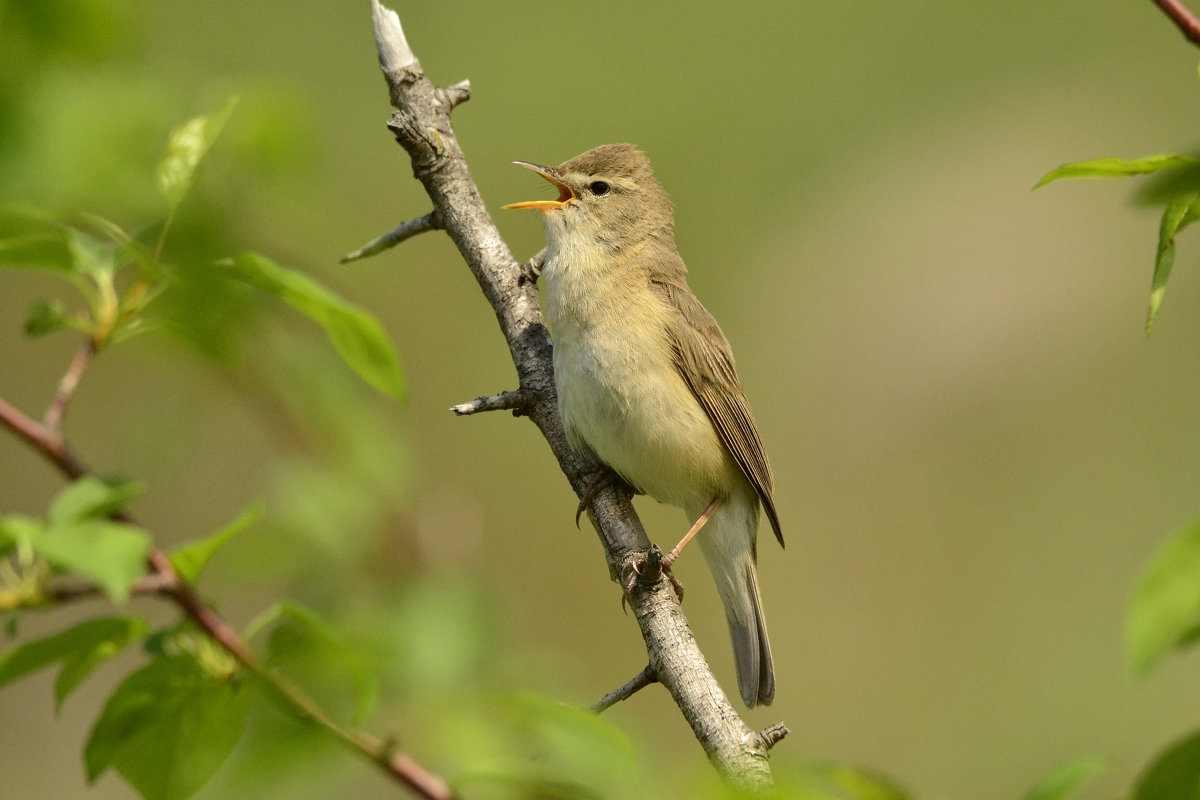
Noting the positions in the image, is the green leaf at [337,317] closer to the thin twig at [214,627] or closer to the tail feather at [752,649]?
the thin twig at [214,627]

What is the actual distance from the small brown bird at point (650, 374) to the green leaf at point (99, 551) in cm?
216

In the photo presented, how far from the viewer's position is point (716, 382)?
12.5ft

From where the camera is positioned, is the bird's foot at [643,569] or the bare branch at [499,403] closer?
the bird's foot at [643,569]

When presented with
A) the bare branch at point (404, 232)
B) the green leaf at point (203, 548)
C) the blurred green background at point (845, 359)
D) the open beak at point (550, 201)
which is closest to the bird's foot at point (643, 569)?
the blurred green background at point (845, 359)

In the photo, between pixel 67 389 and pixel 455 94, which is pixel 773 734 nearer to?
pixel 67 389

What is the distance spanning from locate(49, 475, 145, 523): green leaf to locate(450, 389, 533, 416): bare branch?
4.92 feet

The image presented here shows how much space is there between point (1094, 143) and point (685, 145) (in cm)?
381

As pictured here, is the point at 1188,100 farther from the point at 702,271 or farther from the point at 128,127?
the point at 128,127

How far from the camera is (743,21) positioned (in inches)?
431

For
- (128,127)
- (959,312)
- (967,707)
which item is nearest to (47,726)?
(128,127)

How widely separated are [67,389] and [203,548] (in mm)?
364

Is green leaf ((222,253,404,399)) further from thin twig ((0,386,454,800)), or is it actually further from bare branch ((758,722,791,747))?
bare branch ((758,722,791,747))

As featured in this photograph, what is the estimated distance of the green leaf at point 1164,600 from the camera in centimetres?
86

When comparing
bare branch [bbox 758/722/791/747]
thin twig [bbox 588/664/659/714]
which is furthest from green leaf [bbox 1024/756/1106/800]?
thin twig [bbox 588/664/659/714]
